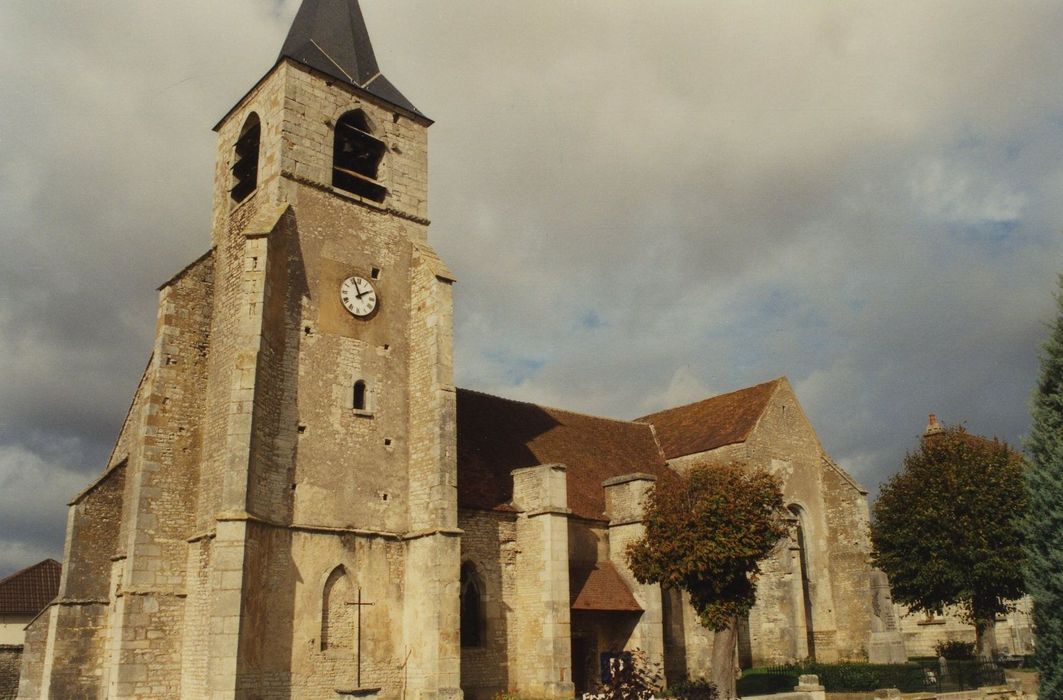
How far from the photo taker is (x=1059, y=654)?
11664mm

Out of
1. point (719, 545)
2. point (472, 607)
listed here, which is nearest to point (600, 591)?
point (472, 607)

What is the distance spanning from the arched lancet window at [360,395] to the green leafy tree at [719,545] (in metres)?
7.72

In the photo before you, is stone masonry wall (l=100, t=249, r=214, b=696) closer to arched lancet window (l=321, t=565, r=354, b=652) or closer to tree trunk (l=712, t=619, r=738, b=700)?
arched lancet window (l=321, t=565, r=354, b=652)

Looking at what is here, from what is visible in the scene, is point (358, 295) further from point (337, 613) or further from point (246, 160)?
point (337, 613)

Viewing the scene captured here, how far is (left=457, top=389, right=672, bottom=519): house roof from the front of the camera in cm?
2309

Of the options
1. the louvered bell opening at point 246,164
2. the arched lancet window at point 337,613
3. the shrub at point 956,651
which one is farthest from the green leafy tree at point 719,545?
the shrub at point 956,651

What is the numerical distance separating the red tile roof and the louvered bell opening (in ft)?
42.4

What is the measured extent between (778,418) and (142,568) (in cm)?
2051

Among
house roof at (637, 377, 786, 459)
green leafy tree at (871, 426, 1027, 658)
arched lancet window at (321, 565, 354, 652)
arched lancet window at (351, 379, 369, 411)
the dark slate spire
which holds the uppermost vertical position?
the dark slate spire

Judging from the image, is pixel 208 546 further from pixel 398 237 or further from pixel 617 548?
pixel 617 548

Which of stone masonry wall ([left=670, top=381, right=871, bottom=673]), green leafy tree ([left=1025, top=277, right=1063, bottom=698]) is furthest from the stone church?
green leafy tree ([left=1025, top=277, right=1063, bottom=698])

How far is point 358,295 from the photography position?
20.9 meters

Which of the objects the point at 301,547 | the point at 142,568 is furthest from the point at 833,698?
the point at 142,568

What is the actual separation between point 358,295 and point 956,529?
17368 millimetres
